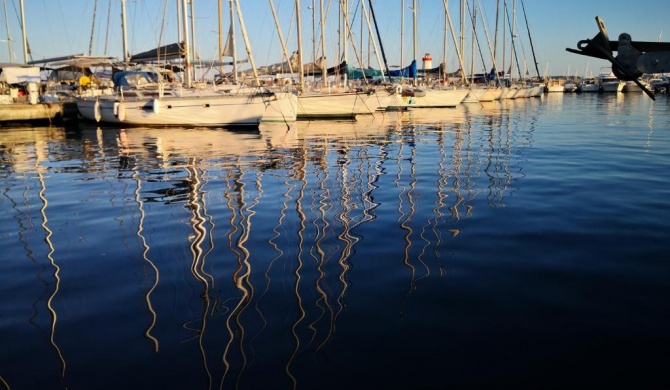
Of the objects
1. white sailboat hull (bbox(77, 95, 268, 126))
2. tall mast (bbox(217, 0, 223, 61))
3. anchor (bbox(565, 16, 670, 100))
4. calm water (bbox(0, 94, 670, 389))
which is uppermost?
tall mast (bbox(217, 0, 223, 61))

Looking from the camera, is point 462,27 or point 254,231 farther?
point 462,27

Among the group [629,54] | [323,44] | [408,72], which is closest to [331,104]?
[323,44]

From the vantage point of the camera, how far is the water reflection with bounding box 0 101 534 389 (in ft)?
12.6

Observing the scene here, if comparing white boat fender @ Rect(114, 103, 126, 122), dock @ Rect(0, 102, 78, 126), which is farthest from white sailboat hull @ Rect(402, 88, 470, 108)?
dock @ Rect(0, 102, 78, 126)

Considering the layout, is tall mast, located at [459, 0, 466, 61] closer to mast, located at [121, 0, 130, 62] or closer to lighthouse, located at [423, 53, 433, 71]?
lighthouse, located at [423, 53, 433, 71]

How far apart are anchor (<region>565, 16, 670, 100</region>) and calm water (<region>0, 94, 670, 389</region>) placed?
1927 mm

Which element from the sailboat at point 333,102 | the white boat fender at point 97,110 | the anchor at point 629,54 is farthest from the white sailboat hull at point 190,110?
the anchor at point 629,54

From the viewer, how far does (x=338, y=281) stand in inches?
196

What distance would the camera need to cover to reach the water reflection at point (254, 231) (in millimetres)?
3850

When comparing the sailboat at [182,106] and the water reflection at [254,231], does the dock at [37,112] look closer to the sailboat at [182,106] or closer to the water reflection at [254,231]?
the sailboat at [182,106]

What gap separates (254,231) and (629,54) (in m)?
4.90

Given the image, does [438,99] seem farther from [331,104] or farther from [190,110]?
[190,110]

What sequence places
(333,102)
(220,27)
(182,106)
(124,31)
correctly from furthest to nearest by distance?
(124,31) → (333,102) → (220,27) → (182,106)

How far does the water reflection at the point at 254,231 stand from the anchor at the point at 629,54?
258cm
